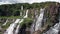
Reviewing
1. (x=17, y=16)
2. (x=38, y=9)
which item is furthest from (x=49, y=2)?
(x=17, y=16)

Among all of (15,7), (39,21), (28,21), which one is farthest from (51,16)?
(15,7)

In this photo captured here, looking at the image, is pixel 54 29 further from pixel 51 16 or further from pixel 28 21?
pixel 28 21

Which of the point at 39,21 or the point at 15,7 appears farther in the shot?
the point at 15,7

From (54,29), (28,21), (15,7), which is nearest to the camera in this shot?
(54,29)

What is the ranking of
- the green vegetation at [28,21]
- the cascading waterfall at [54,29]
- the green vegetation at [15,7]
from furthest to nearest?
the green vegetation at [15,7], the green vegetation at [28,21], the cascading waterfall at [54,29]

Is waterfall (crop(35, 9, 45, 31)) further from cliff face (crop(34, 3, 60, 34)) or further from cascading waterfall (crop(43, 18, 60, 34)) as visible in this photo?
cascading waterfall (crop(43, 18, 60, 34))

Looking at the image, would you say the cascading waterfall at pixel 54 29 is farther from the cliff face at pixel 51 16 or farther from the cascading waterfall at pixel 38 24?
the cascading waterfall at pixel 38 24

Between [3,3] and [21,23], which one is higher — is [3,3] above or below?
above

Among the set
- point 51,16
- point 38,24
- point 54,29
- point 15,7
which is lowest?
point 54,29

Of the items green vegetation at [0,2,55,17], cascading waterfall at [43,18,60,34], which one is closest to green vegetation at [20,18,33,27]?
green vegetation at [0,2,55,17]

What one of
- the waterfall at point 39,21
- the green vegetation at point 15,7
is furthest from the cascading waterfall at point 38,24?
the green vegetation at point 15,7

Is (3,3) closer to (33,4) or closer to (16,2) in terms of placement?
(16,2)
